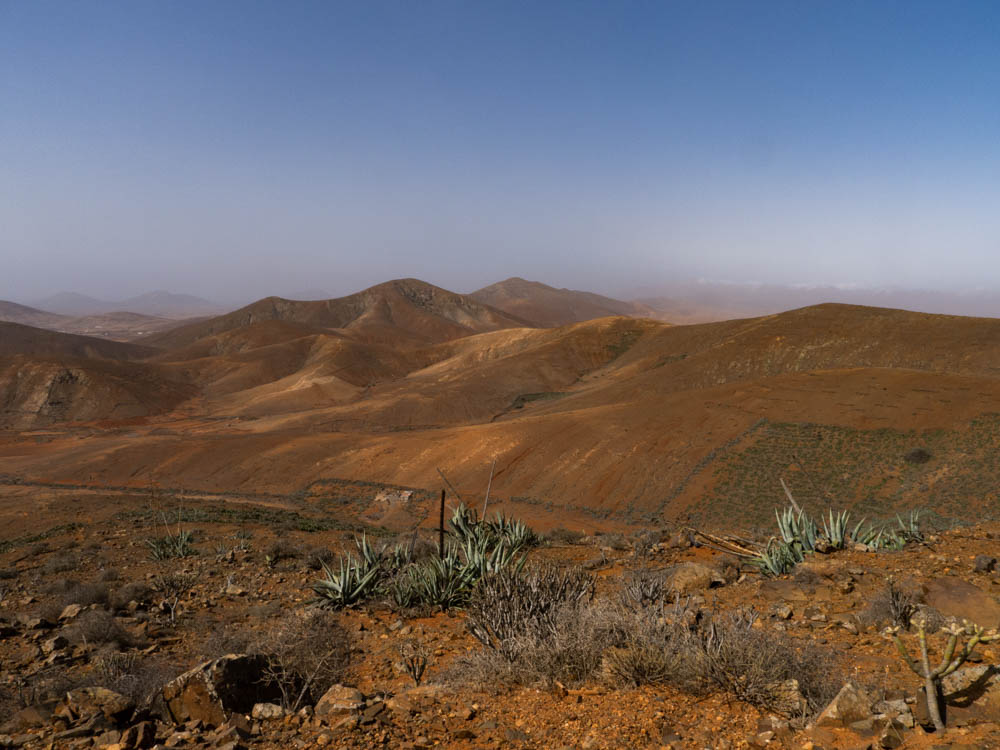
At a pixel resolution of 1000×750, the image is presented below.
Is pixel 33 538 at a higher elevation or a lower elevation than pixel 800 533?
lower

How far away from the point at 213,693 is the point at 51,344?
108m

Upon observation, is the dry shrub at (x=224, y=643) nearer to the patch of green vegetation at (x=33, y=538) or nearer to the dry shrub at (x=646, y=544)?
the dry shrub at (x=646, y=544)

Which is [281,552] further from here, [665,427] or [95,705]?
[665,427]

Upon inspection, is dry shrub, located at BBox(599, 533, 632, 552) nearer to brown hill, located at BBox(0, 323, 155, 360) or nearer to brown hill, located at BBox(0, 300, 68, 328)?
brown hill, located at BBox(0, 323, 155, 360)

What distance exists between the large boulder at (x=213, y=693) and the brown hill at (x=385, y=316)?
306 feet

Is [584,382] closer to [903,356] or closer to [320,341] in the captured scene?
[903,356]

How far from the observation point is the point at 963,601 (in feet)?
15.8

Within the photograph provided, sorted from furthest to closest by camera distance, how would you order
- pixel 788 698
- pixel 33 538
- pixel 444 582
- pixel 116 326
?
pixel 116 326 < pixel 33 538 < pixel 444 582 < pixel 788 698

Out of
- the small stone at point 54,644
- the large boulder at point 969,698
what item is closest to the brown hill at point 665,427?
the large boulder at point 969,698

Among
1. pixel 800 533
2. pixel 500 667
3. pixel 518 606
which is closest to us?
pixel 500 667

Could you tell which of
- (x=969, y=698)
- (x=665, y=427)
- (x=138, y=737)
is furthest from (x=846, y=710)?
(x=665, y=427)

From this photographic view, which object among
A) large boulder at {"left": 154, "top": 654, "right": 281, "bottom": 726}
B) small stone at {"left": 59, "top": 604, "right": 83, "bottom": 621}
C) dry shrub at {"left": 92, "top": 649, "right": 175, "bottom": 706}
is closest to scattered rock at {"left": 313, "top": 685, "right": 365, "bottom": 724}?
large boulder at {"left": 154, "top": 654, "right": 281, "bottom": 726}

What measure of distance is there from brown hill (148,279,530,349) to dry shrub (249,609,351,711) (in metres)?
92.2

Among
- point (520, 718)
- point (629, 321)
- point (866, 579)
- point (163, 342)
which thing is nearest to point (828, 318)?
point (629, 321)
